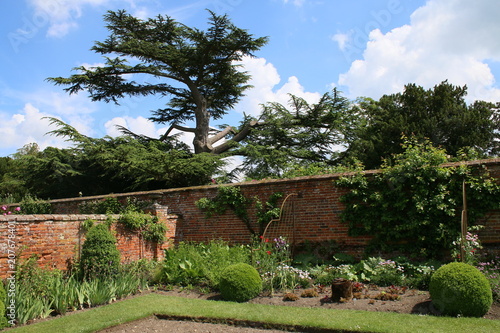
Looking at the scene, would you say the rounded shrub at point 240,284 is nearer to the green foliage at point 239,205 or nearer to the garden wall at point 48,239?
the green foliage at point 239,205

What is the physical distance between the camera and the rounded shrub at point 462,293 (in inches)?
205

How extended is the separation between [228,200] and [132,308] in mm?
4295

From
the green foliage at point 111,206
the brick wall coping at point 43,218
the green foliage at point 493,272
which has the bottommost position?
the green foliage at point 493,272

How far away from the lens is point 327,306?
6230mm

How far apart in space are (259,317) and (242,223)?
4455 millimetres

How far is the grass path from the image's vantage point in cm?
488

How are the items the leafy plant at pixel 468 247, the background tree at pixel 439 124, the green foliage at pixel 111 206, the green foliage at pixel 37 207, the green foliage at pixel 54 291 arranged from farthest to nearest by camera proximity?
the background tree at pixel 439 124, the green foliage at pixel 37 207, the green foliage at pixel 111 206, the leafy plant at pixel 468 247, the green foliage at pixel 54 291

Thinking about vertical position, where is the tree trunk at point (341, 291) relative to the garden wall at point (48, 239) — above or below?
below

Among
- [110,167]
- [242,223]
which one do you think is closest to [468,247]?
[242,223]

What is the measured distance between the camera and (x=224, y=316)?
5777 millimetres

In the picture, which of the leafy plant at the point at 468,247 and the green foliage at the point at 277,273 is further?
the green foliage at the point at 277,273

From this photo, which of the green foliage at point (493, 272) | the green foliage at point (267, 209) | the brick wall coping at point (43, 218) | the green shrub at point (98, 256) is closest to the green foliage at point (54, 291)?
the green shrub at point (98, 256)

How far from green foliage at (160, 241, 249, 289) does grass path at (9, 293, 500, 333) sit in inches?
39.9

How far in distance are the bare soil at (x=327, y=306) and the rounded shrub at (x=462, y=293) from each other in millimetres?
216
